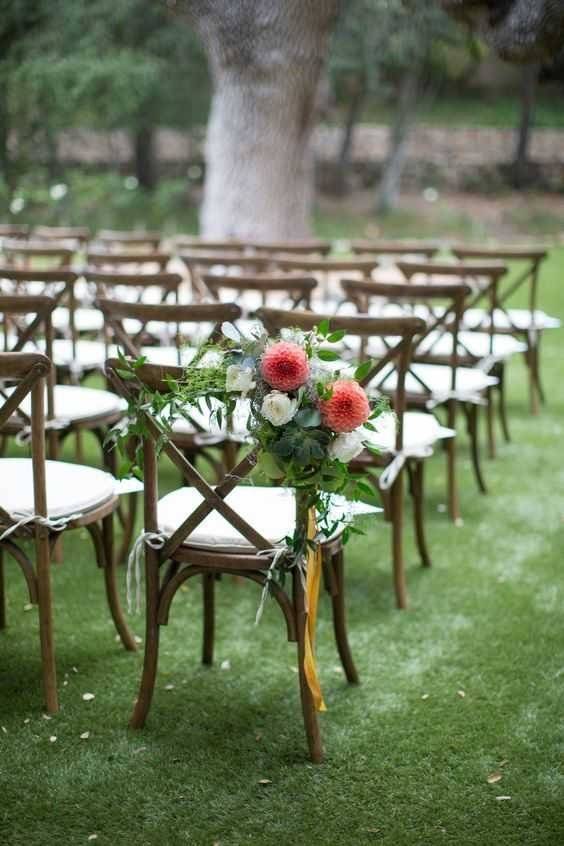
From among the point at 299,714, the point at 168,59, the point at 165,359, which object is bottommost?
the point at 299,714

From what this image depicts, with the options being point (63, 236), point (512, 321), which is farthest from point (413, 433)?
point (63, 236)

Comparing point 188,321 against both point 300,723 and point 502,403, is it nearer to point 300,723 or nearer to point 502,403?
point 300,723

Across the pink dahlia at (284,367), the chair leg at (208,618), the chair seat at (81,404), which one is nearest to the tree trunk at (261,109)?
the chair seat at (81,404)

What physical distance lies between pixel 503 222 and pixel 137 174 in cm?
781

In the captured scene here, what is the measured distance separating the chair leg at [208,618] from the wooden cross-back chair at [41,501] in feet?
1.18

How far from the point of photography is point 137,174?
2441cm

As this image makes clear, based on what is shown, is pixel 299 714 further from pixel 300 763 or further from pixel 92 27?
pixel 92 27

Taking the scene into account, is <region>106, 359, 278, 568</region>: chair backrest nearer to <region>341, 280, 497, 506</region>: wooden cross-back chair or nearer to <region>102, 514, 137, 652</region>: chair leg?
<region>102, 514, 137, 652</region>: chair leg

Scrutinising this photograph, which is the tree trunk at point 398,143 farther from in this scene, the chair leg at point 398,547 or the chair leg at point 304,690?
the chair leg at point 304,690

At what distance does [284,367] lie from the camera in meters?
2.81

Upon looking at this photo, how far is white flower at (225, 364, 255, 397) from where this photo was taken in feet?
9.40

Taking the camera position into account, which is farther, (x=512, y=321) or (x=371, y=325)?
(x=512, y=321)

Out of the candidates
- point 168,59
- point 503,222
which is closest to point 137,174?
point 168,59

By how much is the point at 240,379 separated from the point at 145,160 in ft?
72.2
